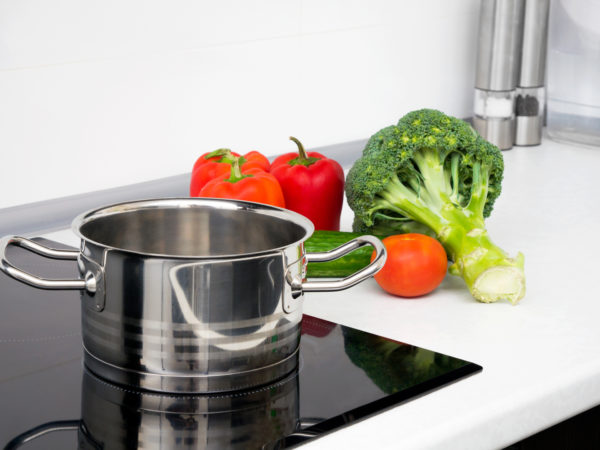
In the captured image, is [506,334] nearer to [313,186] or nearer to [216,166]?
[313,186]

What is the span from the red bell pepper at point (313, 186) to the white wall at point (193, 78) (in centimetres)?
31

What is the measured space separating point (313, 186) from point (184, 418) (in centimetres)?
51

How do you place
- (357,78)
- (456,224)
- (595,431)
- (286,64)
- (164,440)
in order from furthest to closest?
1. (357,78)
2. (286,64)
3. (456,224)
4. (595,431)
5. (164,440)

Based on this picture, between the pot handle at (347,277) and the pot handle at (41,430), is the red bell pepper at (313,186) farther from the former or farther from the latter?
the pot handle at (41,430)

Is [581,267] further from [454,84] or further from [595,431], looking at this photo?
[454,84]

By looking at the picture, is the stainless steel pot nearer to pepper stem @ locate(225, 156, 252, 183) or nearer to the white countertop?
A: the white countertop

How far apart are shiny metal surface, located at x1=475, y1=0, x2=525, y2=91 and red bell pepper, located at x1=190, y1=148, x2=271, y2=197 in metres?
0.81

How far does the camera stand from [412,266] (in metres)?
1.04

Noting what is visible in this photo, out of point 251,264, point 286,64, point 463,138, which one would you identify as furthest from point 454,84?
point 251,264

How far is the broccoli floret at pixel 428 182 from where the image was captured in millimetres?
1134

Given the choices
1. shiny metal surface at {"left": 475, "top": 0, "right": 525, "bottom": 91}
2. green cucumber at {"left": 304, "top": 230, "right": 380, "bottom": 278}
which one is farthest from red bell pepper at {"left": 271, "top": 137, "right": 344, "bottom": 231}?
shiny metal surface at {"left": 475, "top": 0, "right": 525, "bottom": 91}

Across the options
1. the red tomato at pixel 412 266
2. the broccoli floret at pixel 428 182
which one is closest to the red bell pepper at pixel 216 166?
the broccoli floret at pixel 428 182

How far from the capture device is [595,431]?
978mm

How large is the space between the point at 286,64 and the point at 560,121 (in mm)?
677
